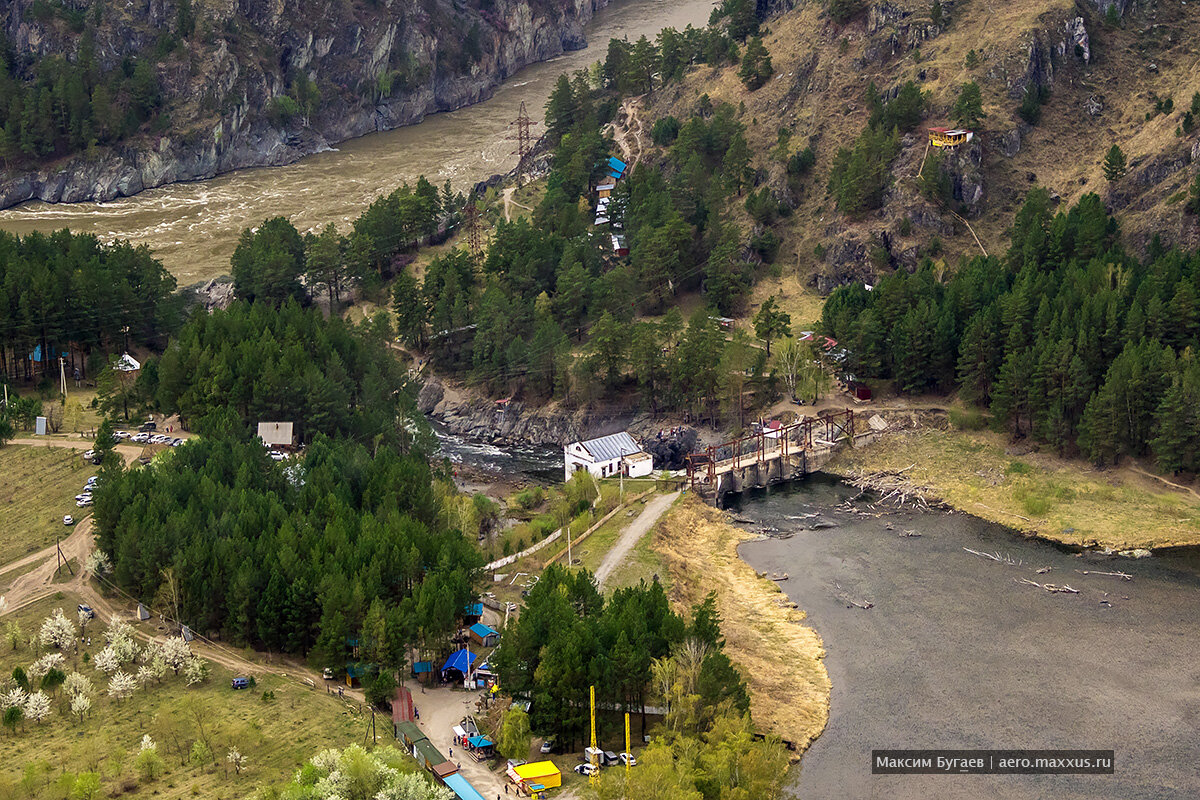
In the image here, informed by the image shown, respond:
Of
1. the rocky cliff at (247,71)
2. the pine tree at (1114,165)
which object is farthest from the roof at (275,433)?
the rocky cliff at (247,71)

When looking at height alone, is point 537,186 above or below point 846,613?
above

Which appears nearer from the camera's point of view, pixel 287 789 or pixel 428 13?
pixel 287 789

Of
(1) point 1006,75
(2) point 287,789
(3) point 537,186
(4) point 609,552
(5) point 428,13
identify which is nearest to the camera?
(2) point 287,789

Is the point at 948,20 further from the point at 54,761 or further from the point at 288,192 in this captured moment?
the point at 54,761

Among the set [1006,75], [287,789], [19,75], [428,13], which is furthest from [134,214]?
[287,789]

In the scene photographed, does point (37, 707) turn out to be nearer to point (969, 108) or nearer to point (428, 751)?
point (428, 751)

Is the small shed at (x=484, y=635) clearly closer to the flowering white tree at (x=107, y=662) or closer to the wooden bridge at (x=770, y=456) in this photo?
the flowering white tree at (x=107, y=662)

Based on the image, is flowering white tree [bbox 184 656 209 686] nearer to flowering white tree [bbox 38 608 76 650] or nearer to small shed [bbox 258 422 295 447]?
flowering white tree [bbox 38 608 76 650]
